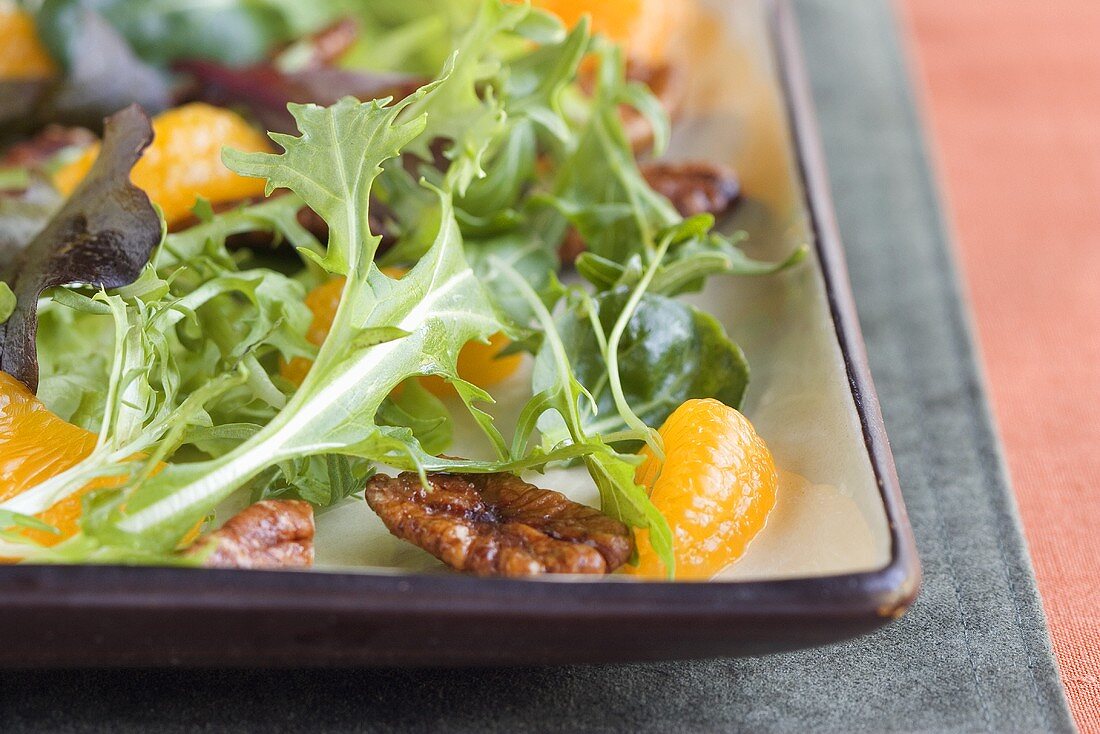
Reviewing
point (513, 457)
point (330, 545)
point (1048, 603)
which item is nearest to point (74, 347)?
point (330, 545)

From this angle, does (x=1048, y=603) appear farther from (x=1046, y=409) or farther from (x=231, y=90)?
(x=231, y=90)

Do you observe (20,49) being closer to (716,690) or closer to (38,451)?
(38,451)

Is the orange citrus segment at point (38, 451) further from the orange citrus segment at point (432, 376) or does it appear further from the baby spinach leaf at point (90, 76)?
the baby spinach leaf at point (90, 76)

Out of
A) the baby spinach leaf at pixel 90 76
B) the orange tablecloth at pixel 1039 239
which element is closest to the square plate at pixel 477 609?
the orange tablecloth at pixel 1039 239

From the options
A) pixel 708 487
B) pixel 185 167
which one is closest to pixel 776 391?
pixel 708 487

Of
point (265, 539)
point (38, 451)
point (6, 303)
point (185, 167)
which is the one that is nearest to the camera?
point (265, 539)

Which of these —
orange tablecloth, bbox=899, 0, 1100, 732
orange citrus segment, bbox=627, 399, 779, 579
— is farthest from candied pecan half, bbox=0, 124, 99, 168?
orange tablecloth, bbox=899, 0, 1100, 732
